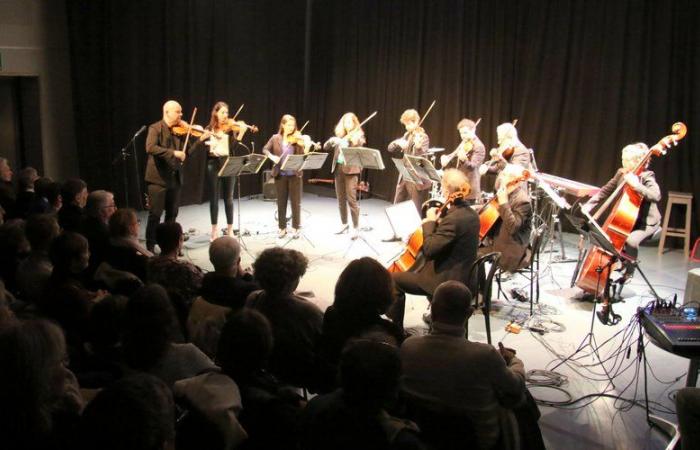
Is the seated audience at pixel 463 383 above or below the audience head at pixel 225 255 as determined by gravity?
below

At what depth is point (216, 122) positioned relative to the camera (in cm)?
752

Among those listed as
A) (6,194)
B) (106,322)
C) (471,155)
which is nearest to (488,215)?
(471,155)

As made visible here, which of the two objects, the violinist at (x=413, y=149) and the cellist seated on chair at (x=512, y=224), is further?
the violinist at (x=413, y=149)

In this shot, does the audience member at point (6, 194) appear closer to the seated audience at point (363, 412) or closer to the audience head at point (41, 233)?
the audience head at point (41, 233)

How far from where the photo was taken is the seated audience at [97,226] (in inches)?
176

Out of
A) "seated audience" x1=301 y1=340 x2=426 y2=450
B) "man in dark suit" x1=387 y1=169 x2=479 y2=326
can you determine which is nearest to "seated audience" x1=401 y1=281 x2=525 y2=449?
"seated audience" x1=301 y1=340 x2=426 y2=450

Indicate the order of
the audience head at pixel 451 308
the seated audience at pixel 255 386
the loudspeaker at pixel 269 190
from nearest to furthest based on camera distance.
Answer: the seated audience at pixel 255 386 → the audience head at pixel 451 308 → the loudspeaker at pixel 269 190

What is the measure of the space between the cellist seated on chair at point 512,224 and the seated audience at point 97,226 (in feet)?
9.92

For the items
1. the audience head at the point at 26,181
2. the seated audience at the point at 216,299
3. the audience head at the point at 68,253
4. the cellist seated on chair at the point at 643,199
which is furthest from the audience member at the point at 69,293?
the cellist seated on chair at the point at 643,199

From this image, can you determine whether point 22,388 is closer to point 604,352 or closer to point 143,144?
point 604,352

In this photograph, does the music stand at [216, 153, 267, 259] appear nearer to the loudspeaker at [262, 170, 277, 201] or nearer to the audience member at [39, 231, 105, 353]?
the audience member at [39, 231, 105, 353]

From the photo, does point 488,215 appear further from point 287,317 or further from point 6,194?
point 6,194

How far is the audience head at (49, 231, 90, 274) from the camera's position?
11.3 ft

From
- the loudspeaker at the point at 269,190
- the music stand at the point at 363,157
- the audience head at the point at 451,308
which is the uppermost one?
the music stand at the point at 363,157
